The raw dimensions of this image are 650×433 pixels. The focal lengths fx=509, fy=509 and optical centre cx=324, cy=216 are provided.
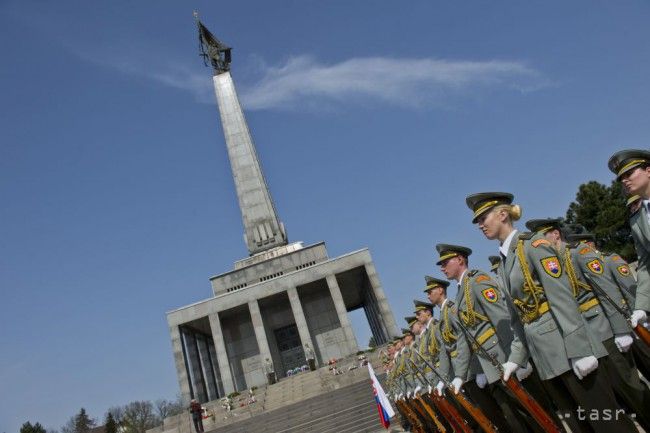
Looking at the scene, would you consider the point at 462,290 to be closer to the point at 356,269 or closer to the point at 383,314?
the point at 383,314

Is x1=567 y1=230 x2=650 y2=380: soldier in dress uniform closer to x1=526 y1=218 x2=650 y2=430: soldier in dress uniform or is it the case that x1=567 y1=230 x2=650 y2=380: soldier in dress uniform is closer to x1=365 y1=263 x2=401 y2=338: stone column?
x1=526 y1=218 x2=650 y2=430: soldier in dress uniform

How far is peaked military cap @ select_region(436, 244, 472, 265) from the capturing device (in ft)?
19.4

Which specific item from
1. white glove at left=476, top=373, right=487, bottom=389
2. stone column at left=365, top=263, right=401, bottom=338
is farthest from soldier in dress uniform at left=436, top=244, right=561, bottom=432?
stone column at left=365, top=263, right=401, bottom=338

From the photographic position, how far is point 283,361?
37188 millimetres

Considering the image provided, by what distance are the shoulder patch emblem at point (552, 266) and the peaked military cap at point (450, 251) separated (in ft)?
6.64

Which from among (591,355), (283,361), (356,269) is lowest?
(591,355)

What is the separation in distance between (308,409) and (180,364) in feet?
48.2

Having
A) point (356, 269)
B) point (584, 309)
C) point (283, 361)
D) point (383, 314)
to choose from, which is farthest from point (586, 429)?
point (283, 361)

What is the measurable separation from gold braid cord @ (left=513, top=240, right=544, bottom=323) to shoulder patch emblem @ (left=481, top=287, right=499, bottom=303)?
1207 millimetres

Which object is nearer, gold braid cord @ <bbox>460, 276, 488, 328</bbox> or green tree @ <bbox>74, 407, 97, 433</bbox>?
gold braid cord @ <bbox>460, 276, 488, 328</bbox>

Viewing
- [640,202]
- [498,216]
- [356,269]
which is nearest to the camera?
[640,202]

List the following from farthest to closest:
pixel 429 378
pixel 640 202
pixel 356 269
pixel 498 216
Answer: pixel 356 269 → pixel 429 378 → pixel 498 216 → pixel 640 202

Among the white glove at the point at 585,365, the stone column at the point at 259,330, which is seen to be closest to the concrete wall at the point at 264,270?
the stone column at the point at 259,330

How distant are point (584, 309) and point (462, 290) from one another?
4.82ft
